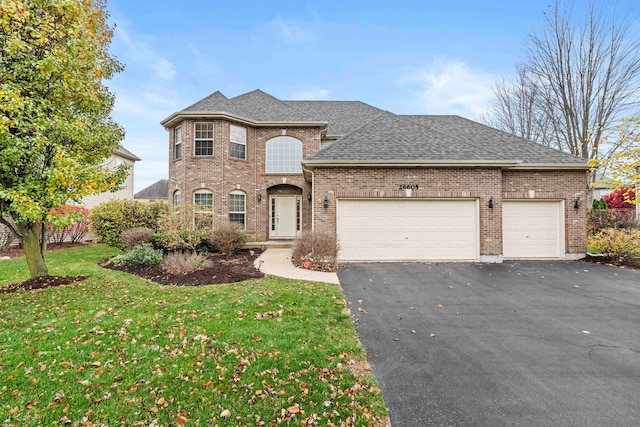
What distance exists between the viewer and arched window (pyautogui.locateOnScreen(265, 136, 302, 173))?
1474cm

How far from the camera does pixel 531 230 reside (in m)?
10.2

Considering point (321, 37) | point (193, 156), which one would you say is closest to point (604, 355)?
point (193, 156)

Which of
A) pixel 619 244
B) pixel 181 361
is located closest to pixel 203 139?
pixel 181 361

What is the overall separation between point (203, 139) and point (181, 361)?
12139 mm

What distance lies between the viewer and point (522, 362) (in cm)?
338

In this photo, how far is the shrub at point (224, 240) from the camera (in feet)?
37.2

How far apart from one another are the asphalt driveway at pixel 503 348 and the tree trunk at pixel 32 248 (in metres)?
7.06

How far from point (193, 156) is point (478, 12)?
538 inches

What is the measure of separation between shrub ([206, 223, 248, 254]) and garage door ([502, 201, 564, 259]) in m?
10.0

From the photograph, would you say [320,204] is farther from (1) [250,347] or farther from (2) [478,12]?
(2) [478,12]

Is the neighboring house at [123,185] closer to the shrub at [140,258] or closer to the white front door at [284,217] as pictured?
the white front door at [284,217]

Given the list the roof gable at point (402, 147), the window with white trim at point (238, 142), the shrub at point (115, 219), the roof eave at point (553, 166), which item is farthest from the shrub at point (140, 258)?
the roof eave at point (553, 166)

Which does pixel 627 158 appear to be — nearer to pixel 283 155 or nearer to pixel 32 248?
pixel 283 155

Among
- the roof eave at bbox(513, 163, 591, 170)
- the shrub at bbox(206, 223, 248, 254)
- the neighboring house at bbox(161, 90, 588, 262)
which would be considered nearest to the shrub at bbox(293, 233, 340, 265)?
the neighboring house at bbox(161, 90, 588, 262)
